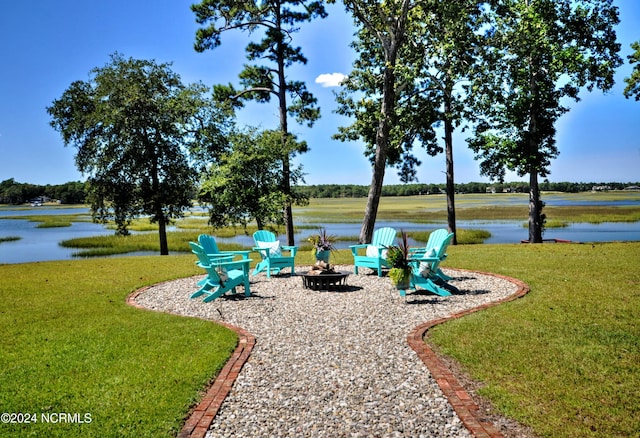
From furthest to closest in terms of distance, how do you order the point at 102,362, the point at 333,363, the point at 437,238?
the point at 437,238, the point at 102,362, the point at 333,363

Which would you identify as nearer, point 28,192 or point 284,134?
point 284,134

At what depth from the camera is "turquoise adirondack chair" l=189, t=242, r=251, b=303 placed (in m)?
7.60

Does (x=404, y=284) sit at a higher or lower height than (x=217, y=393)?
higher

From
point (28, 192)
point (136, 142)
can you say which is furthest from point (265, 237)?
point (28, 192)

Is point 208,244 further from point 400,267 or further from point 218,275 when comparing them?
point 400,267

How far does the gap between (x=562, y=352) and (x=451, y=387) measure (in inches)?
63.2

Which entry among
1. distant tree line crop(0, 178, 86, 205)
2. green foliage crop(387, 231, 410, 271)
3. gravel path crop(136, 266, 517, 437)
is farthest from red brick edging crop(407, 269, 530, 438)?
distant tree line crop(0, 178, 86, 205)

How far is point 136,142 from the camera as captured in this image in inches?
752

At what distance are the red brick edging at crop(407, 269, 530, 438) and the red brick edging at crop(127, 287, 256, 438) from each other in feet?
6.10

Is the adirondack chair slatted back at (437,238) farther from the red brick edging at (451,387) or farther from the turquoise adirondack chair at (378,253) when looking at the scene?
the red brick edging at (451,387)

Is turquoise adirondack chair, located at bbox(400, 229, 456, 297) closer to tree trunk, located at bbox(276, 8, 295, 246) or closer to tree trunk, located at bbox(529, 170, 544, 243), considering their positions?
tree trunk, located at bbox(276, 8, 295, 246)

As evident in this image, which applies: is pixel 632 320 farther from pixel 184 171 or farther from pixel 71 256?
pixel 71 256

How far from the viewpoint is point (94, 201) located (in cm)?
1967

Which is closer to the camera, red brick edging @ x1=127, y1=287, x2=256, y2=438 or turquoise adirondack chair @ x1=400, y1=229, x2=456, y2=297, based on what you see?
red brick edging @ x1=127, y1=287, x2=256, y2=438
